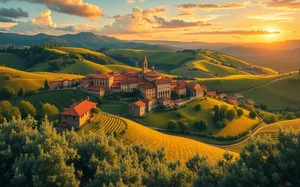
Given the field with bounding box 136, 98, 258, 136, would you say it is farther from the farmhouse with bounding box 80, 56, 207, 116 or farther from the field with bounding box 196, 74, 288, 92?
the field with bounding box 196, 74, 288, 92

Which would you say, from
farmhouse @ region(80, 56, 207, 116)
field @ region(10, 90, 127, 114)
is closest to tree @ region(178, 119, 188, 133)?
farmhouse @ region(80, 56, 207, 116)

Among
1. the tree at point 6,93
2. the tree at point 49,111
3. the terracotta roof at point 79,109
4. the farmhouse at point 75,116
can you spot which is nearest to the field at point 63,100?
the tree at point 6,93

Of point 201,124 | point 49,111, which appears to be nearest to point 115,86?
point 49,111

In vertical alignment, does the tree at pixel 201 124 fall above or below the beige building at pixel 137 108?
below

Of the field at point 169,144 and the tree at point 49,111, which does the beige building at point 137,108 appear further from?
the tree at point 49,111

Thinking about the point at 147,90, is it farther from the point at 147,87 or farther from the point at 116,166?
the point at 116,166

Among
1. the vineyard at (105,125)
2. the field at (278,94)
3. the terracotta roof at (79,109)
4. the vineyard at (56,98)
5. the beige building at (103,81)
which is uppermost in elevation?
the beige building at (103,81)
